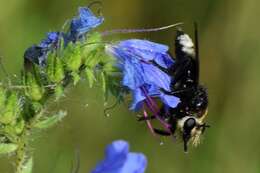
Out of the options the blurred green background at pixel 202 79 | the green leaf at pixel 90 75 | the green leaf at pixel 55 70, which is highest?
the green leaf at pixel 55 70

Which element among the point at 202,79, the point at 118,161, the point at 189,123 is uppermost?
the point at 118,161

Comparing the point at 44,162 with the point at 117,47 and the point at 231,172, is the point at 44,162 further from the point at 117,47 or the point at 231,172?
the point at 117,47

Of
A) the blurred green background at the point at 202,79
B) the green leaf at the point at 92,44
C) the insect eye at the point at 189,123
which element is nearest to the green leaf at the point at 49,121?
the green leaf at the point at 92,44

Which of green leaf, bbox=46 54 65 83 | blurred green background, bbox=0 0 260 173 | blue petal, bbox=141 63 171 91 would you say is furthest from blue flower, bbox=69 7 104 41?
blurred green background, bbox=0 0 260 173

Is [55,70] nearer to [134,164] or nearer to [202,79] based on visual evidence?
[134,164]

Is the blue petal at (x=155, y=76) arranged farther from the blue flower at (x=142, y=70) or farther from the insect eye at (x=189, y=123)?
the insect eye at (x=189, y=123)

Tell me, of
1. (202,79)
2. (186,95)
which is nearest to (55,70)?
(186,95)
